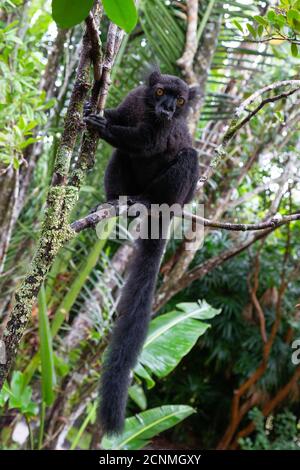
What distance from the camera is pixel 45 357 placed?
339 cm

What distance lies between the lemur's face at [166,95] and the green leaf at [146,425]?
2653mm

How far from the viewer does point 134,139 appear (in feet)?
9.64

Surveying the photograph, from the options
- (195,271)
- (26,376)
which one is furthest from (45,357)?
(195,271)

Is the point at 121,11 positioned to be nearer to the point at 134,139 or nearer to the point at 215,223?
the point at 215,223

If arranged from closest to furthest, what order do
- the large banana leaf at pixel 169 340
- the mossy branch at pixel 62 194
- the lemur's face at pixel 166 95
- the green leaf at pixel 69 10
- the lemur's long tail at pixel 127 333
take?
the green leaf at pixel 69 10 < the mossy branch at pixel 62 194 < the lemur's long tail at pixel 127 333 < the lemur's face at pixel 166 95 < the large banana leaf at pixel 169 340

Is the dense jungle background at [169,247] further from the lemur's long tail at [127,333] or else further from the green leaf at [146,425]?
the lemur's long tail at [127,333]

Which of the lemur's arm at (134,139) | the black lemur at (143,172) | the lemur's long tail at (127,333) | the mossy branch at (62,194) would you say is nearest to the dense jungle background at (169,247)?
the mossy branch at (62,194)

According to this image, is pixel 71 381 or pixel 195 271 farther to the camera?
→ pixel 195 271

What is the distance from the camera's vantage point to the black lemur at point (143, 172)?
2902 mm

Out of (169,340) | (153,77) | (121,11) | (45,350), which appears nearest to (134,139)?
(153,77)

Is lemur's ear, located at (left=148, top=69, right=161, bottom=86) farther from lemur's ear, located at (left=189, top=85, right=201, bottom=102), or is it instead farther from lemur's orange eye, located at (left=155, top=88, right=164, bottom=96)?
lemur's ear, located at (left=189, top=85, right=201, bottom=102)
